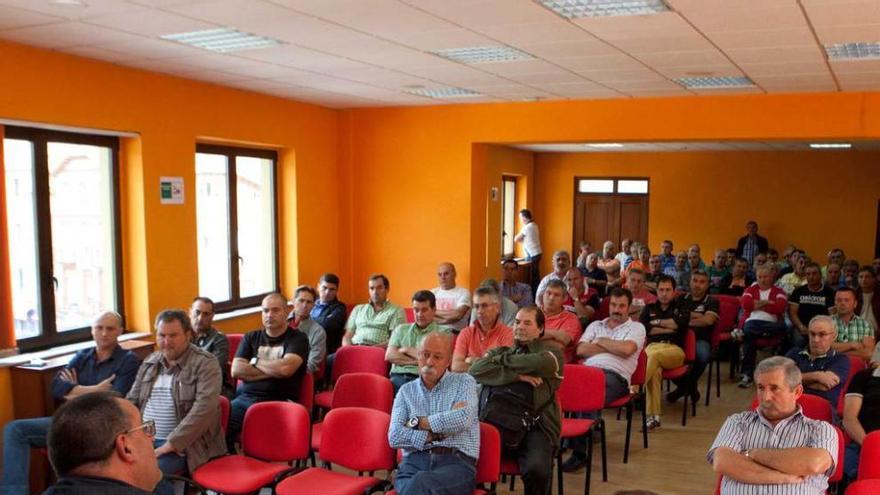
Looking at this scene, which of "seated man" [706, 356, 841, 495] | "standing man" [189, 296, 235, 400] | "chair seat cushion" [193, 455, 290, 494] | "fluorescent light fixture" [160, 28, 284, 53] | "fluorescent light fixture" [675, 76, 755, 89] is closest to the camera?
"seated man" [706, 356, 841, 495]

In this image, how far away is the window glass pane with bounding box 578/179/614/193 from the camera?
1446 centimetres

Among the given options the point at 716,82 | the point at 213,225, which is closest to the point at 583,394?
the point at 716,82

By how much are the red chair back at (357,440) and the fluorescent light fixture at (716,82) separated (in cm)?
447

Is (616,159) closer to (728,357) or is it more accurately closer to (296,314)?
(728,357)

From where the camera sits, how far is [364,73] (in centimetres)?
652

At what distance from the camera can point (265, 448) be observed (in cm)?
406

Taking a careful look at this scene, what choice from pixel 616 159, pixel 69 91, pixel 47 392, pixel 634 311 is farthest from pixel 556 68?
pixel 616 159

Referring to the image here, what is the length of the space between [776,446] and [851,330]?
3.07m

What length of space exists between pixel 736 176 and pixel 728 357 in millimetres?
5887

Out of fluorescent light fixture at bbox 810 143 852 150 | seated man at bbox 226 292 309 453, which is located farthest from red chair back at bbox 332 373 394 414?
fluorescent light fixture at bbox 810 143 852 150

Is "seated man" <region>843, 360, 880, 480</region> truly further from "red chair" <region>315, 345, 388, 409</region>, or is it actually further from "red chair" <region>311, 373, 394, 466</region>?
"red chair" <region>315, 345, 388, 409</region>

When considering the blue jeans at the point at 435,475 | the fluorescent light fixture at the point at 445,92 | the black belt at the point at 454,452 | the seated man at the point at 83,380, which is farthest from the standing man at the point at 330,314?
the black belt at the point at 454,452

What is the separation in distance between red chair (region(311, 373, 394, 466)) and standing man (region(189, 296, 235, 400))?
3.36 feet

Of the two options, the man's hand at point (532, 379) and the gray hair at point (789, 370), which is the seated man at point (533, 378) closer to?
the man's hand at point (532, 379)
